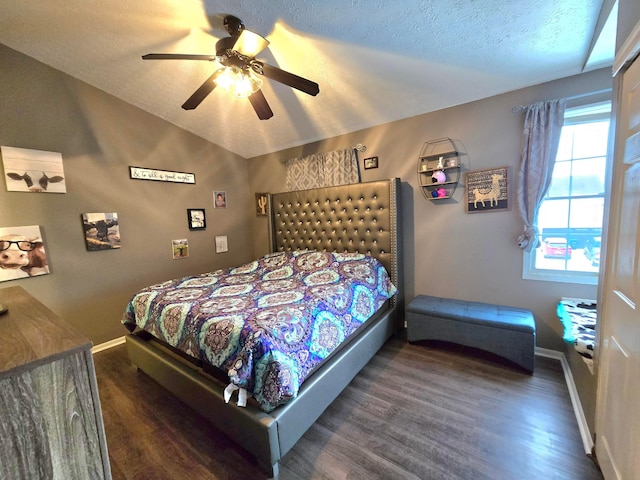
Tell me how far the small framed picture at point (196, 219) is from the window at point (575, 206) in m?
3.85

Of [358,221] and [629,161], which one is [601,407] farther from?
[358,221]

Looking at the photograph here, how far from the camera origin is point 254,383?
4.63ft

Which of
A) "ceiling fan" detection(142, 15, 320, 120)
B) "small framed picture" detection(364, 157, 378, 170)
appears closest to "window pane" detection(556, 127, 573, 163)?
"small framed picture" detection(364, 157, 378, 170)

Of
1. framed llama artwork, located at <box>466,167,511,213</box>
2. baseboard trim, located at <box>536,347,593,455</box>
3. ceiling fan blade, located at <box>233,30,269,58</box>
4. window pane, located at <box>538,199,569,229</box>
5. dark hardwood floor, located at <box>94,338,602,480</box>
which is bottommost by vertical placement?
dark hardwood floor, located at <box>94,338,602,480</box>

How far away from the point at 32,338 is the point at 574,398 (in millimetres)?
2965

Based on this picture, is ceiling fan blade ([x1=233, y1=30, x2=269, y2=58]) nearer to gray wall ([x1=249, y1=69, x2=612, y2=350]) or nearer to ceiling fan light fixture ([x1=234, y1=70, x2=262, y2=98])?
ceiling fan light fixture ([x1=234, y1=70, x2=262, y2=98])

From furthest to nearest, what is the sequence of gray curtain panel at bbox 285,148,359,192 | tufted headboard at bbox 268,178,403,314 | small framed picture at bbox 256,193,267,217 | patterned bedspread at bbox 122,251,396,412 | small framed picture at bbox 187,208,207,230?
small framed picture at bbox 256,193,267,217
small framed picture at bbox 187,208,207,230
gray curtain panel at bbox 285,148,359,192
tufted headboard at bbox 268,178,403,314
patterned bedspread at bbox 122,251,396,412

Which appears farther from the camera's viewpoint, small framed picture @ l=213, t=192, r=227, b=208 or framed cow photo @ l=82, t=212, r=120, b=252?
small framed picture @ l=213, t=192, r=227, b=208

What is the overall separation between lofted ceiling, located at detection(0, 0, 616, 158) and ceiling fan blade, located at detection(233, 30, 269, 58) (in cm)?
13

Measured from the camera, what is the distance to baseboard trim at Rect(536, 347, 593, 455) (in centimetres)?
147

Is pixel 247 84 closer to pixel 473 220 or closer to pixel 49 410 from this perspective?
pixel 49 410

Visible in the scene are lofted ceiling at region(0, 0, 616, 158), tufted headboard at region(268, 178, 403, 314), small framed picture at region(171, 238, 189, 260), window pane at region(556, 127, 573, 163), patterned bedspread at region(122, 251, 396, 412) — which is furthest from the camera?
small framed picture at region(171, 238, 189, 260)

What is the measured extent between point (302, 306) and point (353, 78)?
6.60ft

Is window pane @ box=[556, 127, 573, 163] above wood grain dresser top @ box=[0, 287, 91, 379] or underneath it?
above
